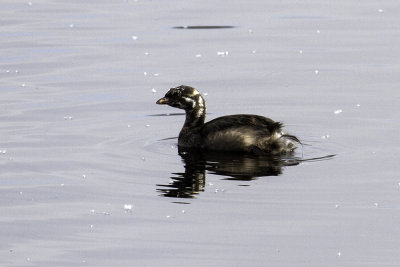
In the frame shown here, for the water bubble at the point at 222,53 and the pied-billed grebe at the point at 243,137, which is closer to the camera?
the pied-billed grebe at the point at 243,137

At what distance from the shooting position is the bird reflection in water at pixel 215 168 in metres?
13.4

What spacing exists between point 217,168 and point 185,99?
2.35 m

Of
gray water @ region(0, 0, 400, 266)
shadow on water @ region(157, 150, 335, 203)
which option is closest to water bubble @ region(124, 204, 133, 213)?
gray water @ region(0, 0, 400, 266)

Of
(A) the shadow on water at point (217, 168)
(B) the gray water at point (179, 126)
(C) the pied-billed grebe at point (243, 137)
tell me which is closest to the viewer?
(B) the gray water at point (179, 126)

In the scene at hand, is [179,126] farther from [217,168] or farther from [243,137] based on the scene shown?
[217,168]

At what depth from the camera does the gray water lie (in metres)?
11.3

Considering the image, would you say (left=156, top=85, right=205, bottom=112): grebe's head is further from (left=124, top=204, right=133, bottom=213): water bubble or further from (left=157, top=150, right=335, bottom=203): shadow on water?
(left=124, top=204, right=133, bottom=213): water bubble

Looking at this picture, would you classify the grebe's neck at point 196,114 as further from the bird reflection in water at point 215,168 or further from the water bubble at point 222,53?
the water bubble at point 222,53

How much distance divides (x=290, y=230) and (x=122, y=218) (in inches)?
64.8

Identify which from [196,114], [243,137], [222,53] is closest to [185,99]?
[196,114]

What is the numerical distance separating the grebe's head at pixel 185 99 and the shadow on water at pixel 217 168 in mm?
1053

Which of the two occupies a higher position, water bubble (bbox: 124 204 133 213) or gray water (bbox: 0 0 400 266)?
gray water (bbox: 0 0 400 266)

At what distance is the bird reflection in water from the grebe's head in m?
1.06

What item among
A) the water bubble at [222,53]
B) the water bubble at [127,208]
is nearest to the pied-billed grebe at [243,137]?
the water bubble at [127,208]
